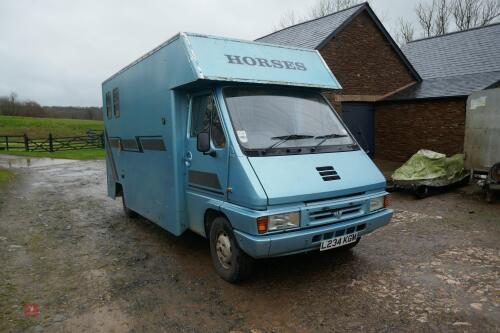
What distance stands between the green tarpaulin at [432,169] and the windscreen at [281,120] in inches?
211

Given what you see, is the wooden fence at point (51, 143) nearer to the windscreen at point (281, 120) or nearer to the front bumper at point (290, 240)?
the windscreen at point (281, 120)

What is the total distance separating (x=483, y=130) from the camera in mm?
8570

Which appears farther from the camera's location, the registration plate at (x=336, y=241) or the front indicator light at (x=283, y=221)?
the registration plate at (x=336, y=241)

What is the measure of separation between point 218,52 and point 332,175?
211cm

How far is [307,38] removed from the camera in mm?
15188

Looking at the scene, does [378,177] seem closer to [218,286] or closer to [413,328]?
[413,328]

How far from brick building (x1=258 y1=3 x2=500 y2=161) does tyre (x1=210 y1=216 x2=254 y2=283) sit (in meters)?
11.0

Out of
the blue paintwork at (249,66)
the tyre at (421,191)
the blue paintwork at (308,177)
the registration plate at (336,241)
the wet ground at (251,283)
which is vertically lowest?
the wet ground at (251,283)

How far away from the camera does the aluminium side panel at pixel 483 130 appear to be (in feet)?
Result: 27.2

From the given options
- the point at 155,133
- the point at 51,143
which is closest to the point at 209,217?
the point at 155,133

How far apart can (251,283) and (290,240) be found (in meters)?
1.03

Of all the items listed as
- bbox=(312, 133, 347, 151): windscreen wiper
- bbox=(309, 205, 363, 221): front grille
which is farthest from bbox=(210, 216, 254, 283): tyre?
bbox=(312, 133, 347, 151): windscreen wiper

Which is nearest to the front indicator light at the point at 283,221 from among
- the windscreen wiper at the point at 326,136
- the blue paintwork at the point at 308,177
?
the blue paintwork at the point at 308,177

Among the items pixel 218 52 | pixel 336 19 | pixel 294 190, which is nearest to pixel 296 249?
pixel 294 190
